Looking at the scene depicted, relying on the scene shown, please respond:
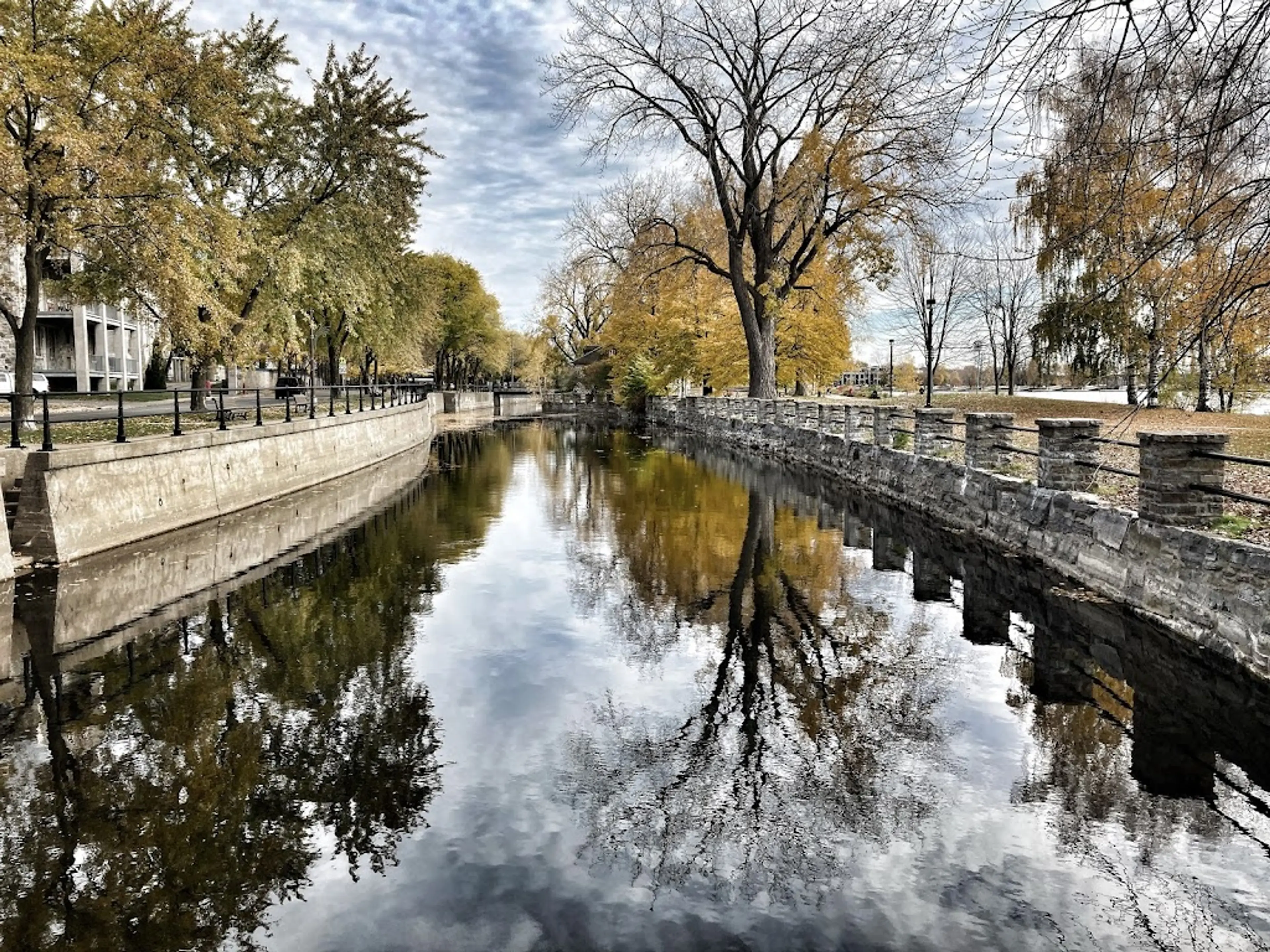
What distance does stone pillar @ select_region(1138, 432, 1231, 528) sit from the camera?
7969 mm

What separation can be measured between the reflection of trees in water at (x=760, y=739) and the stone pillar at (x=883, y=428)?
345 inches

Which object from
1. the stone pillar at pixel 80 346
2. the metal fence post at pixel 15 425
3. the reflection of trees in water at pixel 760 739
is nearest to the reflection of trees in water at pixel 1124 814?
the reflection of trees in water at pixel 760 739

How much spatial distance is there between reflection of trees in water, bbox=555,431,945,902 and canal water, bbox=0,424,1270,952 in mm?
29

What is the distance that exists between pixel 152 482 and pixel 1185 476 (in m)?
13.3

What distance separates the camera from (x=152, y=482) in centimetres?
1317

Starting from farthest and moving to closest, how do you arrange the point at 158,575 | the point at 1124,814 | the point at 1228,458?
1. the point at 158,575
2. the point at 1228,458
3. the point at 1124,814

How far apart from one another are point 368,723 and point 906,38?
5.54 metres

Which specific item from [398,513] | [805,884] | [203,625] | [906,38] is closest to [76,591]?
[203,625]

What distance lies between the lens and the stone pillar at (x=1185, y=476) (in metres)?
7.97

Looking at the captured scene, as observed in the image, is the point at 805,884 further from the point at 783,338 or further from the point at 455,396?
the point at 455,396

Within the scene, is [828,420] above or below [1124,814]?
above

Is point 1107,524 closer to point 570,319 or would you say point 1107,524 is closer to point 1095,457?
point 1095,457

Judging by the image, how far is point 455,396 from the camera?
6475cm

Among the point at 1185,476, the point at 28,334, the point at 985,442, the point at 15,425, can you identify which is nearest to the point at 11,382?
the point at 28,334
